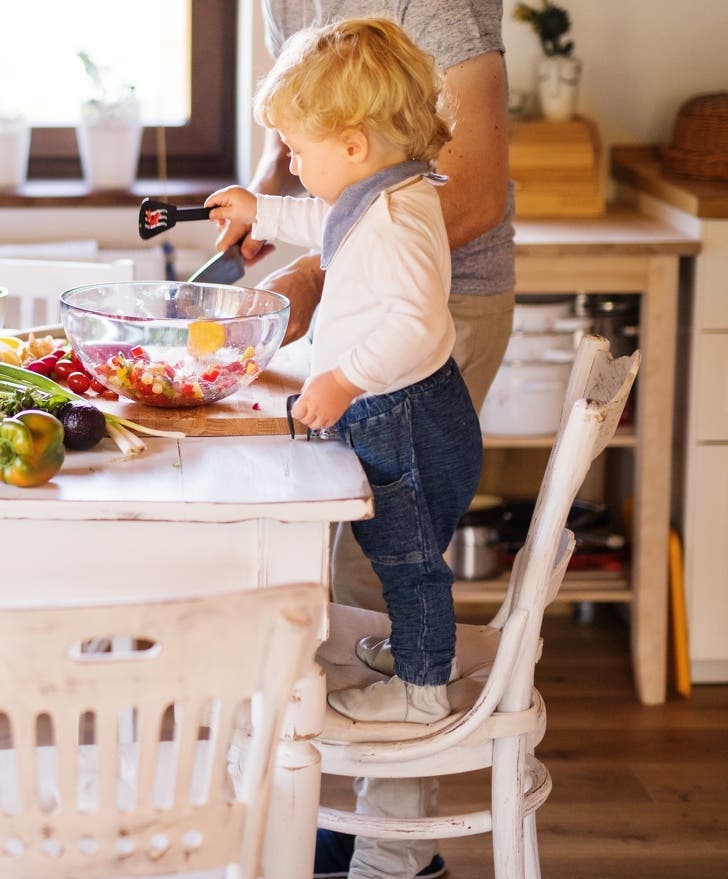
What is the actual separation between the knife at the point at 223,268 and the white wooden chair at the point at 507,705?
0.48 meters

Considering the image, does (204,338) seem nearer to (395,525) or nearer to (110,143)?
(395,525)

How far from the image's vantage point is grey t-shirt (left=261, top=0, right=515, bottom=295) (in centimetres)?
168

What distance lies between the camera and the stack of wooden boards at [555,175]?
108 inches

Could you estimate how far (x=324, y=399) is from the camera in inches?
51.0

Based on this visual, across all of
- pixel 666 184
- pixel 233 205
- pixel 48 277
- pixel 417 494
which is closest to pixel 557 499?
pixel 417 494

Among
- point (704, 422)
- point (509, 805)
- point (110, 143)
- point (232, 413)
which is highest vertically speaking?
point (110, 143)

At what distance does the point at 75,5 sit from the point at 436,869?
2.08m

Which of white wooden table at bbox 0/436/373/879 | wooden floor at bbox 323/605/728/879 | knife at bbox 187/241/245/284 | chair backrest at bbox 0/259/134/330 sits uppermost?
knife at bbox 187/241/245/284

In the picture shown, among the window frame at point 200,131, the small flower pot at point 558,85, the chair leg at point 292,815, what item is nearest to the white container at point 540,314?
the small flower pot at point 558,85

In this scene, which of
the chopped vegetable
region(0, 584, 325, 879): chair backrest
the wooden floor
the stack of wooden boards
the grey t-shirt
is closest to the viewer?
region(0, 584, 325, 879): chair backrest

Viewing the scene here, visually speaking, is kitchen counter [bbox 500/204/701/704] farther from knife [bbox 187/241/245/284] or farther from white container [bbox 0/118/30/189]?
white container [bbox 0/118/30/189]

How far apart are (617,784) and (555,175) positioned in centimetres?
127

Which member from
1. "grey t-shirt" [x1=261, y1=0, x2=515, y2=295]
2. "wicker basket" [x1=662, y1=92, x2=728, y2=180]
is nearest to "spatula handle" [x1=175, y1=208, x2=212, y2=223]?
"grey t-shirt" [x1=261, y1=0, x2=515, y2=295]

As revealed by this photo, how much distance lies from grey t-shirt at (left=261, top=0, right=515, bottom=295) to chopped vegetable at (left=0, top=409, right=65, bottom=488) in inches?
24.5
